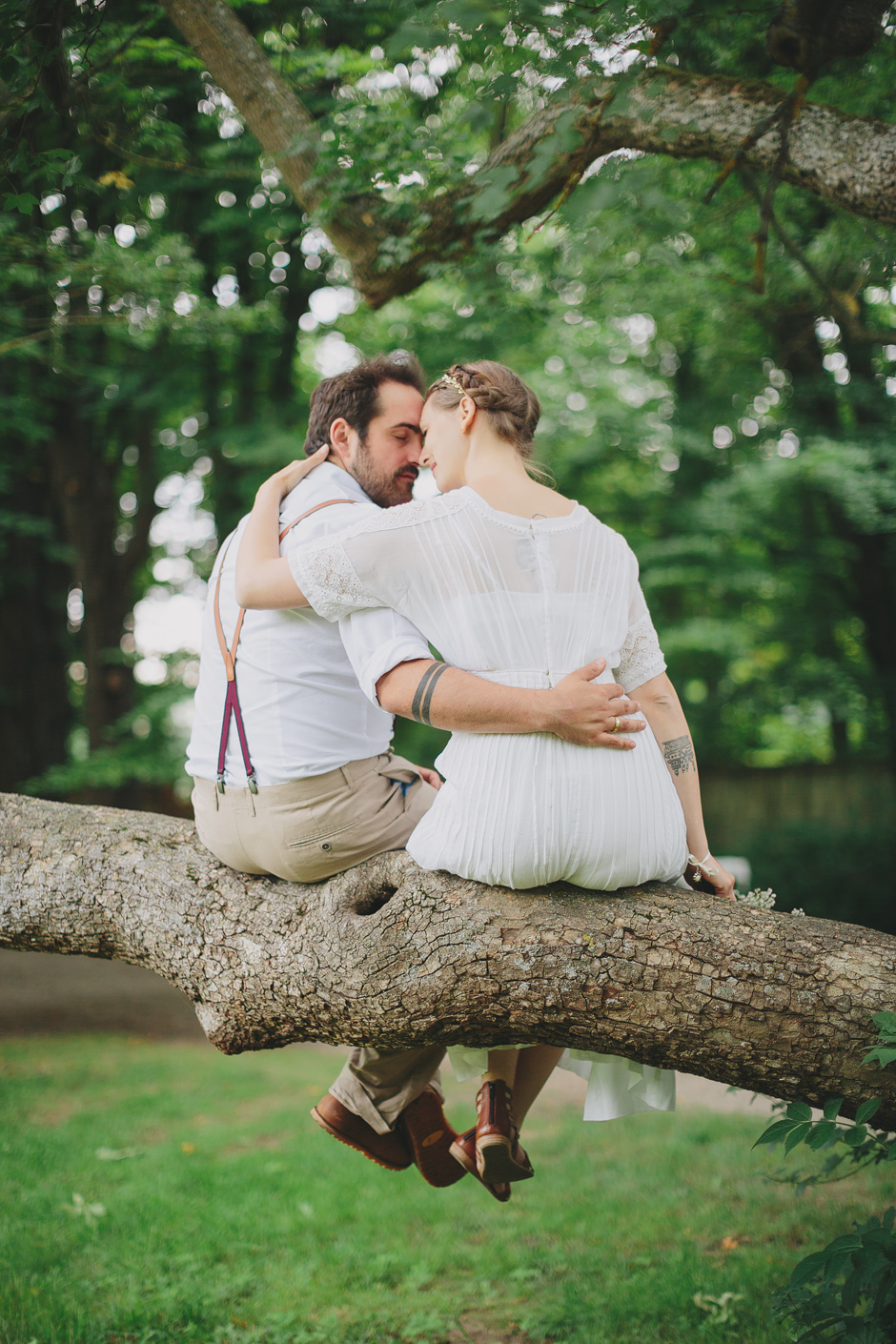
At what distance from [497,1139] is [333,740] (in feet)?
4.15

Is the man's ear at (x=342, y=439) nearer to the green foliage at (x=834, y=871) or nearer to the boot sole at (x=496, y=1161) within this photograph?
the boot sole at (x=496, y=1161)

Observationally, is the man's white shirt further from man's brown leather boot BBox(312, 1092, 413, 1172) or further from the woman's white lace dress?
man's brown leather boot BBox(312, 1092, 413, 1172)

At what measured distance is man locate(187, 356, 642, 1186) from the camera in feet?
9.00

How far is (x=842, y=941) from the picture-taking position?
240cm

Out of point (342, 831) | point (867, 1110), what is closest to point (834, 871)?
point (867, 1110)

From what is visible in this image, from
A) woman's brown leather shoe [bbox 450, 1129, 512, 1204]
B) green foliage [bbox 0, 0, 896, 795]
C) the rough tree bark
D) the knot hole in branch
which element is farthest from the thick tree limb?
the rough tree bark

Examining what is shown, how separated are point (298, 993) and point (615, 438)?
9.92m

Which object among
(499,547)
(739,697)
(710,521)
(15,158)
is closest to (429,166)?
(15,158)

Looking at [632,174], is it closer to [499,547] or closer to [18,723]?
[499,547]

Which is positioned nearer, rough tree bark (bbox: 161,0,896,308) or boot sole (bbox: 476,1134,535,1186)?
boot sole (bbox: 476,1134,535,1186)

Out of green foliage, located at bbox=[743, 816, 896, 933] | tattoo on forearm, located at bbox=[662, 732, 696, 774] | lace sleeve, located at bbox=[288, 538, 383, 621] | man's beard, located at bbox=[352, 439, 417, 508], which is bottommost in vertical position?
green foliage, located at bbox=[743, 816, 896, 933]

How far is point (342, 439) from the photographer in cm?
321

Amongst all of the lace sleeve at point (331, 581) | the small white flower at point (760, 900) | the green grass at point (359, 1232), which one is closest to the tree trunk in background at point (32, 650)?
the green grass at point (359, 1232)

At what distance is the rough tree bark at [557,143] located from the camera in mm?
3129
